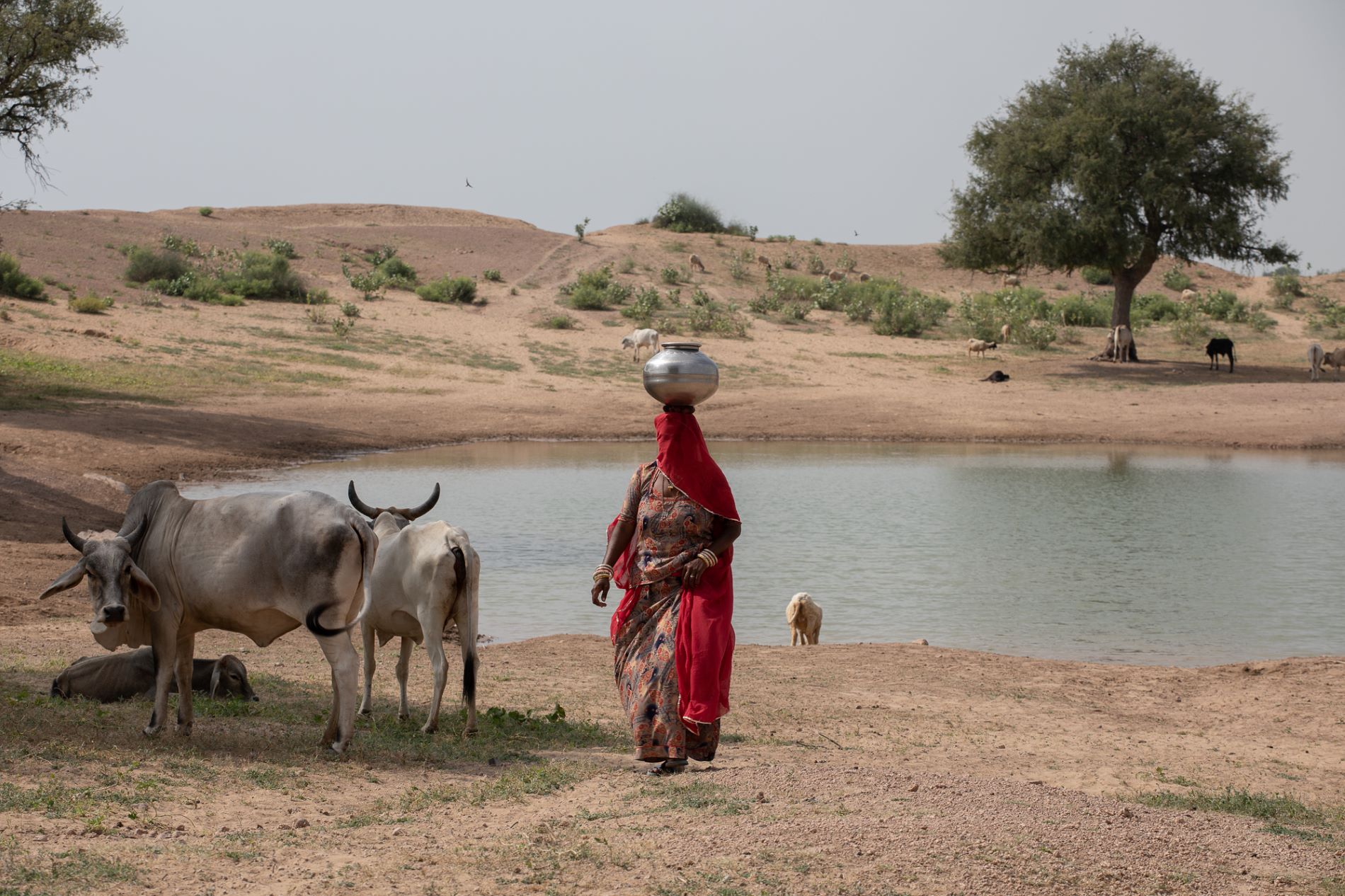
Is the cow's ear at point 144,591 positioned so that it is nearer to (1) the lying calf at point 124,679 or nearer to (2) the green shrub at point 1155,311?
(1) the lying calf at point 124,679

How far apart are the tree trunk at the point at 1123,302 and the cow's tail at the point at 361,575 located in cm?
3398

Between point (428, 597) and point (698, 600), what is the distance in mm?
1806

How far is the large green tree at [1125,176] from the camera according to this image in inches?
1403

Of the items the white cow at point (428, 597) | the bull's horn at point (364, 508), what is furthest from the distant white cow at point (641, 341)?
the white cow at point (428, 597)

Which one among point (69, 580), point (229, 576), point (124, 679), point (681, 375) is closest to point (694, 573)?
point (681, 375)

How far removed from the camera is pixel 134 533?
263 inches

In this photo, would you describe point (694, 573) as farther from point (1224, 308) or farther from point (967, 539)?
point (1224, 308)

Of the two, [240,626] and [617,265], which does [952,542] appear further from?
[617,265]

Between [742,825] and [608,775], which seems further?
[608,775]

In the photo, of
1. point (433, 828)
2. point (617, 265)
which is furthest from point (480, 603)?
point (617, 265)

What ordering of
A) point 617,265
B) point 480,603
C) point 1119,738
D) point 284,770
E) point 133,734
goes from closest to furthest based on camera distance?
1. point 284,770
2. point 133,734
3. point 1119,738
4. point 480,603
5. point 617,265

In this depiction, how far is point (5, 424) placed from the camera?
2034 centimetres

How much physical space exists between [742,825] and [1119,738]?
3789 mm

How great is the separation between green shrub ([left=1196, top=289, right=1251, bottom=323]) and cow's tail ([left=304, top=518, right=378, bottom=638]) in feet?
147
